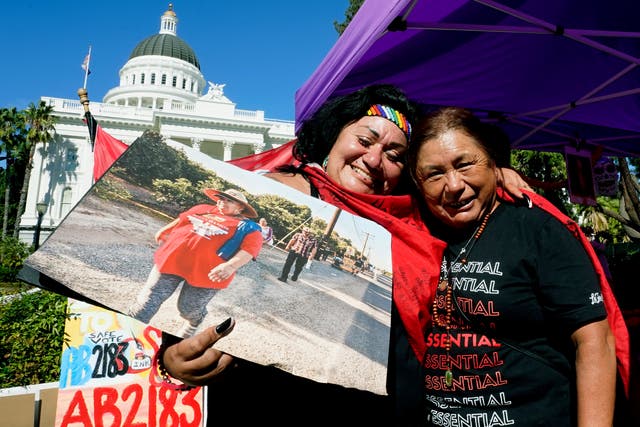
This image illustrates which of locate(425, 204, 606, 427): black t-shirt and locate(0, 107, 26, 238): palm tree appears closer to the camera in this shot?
locate(425, 204, 606, 427): black t-shirt

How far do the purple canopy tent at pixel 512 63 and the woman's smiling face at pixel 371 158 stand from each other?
0.88m

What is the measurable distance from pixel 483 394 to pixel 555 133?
14.3 feet

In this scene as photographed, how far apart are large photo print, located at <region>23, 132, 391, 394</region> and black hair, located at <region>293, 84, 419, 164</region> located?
0.61 m

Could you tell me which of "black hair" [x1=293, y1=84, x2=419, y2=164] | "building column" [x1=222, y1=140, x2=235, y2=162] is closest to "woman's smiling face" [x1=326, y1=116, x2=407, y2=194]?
"black hair" [x1=293, y1=84, x2=419, y2=164]

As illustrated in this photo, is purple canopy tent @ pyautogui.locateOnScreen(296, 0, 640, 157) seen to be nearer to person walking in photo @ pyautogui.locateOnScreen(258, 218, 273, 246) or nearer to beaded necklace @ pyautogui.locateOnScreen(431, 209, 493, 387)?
beaded necklace @ pyautogui.locateOnScreen(431, 209, 493, 387)

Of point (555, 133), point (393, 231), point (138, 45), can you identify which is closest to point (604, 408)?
point (393, 231)

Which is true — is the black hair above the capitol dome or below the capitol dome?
below

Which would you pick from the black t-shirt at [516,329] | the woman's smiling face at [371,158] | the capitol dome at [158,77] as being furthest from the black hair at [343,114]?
the capitol dome at [158,77]

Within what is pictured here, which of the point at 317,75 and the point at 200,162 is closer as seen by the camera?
the point at 200,162

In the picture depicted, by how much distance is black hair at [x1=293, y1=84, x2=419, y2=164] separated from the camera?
6.11 ft

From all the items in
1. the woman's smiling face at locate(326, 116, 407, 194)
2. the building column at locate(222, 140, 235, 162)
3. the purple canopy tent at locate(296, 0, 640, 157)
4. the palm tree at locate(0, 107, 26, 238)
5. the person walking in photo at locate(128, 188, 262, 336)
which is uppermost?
the building column at locate(222, 140, 235, 162)

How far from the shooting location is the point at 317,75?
3.80m

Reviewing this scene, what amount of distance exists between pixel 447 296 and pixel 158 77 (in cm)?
7410

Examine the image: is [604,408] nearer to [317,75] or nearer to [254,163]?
[317,75]
